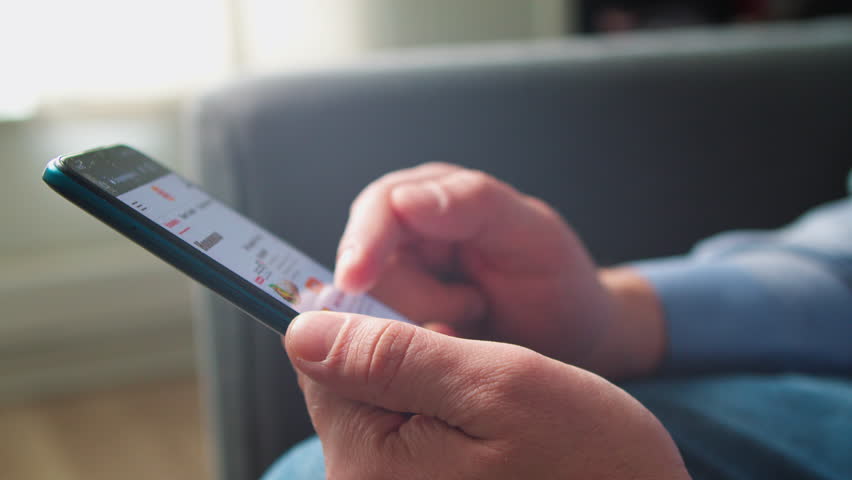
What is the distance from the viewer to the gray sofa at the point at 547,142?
1.70 ft

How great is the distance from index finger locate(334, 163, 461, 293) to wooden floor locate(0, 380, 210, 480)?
0.77 m

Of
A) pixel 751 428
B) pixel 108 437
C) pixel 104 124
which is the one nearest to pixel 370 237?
pixel 751 428

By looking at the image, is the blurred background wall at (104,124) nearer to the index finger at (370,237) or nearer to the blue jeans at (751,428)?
the index finger at (370,237)

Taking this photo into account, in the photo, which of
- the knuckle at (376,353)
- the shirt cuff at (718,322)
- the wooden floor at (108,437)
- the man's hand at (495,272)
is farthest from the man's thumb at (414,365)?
the wooden floor at (108,437)

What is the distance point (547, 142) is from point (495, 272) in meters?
0.22

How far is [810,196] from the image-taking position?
2.18 ft

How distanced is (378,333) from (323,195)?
297mm

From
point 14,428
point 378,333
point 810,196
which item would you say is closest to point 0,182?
point 14,428

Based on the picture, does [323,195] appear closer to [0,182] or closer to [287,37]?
[287,37]

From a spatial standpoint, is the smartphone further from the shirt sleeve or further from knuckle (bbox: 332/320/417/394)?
the shirt sleeve

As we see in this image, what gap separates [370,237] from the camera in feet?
1.17

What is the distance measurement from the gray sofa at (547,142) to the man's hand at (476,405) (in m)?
0.28

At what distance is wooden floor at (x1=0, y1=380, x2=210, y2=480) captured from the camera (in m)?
0.98

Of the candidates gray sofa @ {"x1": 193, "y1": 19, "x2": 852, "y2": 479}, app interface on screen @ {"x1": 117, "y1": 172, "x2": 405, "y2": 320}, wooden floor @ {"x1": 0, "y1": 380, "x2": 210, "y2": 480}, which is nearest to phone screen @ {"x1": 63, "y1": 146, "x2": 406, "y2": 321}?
app interface on screen @ {"x1": 117, "y1": 172, "x2": 405, "y2": 320}
